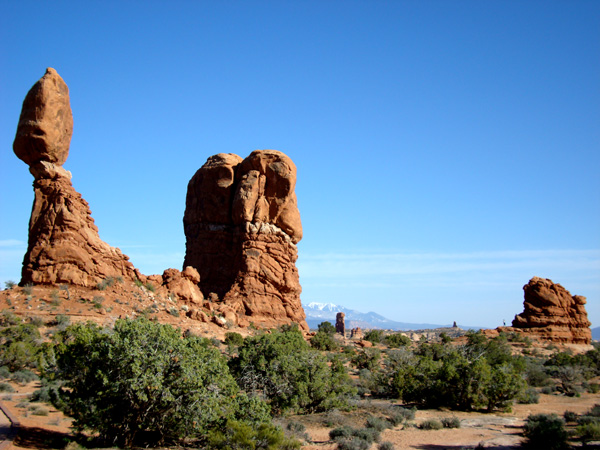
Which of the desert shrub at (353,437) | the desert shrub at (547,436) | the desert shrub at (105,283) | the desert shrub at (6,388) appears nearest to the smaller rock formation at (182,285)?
the desert shrub at (105,283)

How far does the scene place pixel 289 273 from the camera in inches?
1618

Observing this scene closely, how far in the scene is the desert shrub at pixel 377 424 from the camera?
1575cm

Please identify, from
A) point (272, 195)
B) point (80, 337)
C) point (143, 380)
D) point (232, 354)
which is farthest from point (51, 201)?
point (143, 380)

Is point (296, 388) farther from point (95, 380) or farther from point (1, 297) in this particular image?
point (1, 297)

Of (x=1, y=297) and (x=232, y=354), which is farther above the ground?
(x=1, y=297)

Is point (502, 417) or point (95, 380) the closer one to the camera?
point (95, 380)

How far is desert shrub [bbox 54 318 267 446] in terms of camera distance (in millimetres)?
11875

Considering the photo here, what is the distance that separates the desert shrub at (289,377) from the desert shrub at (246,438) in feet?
15.5

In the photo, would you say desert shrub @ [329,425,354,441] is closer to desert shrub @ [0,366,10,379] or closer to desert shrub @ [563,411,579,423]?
desert shrub @ [563,411,579,423]

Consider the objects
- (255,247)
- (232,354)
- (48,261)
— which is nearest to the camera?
(232,354)

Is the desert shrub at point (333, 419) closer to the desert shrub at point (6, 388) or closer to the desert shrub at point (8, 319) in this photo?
the desert shrub at point (6, 388)

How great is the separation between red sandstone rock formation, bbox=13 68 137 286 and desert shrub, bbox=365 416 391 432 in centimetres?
1978

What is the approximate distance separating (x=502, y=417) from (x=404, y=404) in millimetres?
3954

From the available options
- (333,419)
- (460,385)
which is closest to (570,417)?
(460,385)
